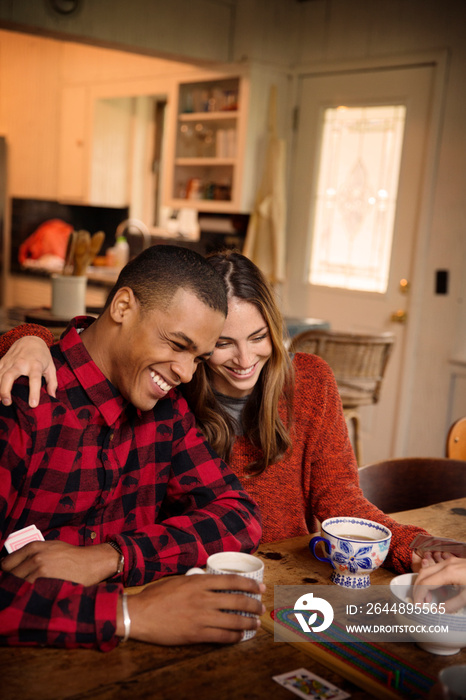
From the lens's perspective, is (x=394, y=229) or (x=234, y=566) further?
(x=394, y=229)

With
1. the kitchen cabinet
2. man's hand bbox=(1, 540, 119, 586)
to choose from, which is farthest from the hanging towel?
man's hand bbox=(1, 540, 119, 586)

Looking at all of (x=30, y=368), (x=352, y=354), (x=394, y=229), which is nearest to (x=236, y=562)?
(x=30, y=368)

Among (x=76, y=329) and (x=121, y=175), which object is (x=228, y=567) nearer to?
(x=76, y=329)

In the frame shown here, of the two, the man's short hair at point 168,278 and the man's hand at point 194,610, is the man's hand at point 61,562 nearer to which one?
the man's hand at point 194,610

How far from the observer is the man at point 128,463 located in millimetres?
1207

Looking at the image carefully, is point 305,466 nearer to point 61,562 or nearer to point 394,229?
point 61,562

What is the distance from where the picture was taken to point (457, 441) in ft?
7.76

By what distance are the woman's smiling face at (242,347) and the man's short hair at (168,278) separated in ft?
0.83

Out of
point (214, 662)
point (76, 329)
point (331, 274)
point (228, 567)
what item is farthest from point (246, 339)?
point (331, 274)

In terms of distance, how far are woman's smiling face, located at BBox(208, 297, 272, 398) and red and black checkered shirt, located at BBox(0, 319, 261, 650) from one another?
0.16 m

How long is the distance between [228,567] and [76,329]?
632mm

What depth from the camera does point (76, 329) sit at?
1562mm

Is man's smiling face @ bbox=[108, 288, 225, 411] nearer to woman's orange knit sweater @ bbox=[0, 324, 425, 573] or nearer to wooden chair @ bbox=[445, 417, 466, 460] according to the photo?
woman's orange knit sweater @ bbox=[0, 324, 425, 573]

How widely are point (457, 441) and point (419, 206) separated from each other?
201cm
